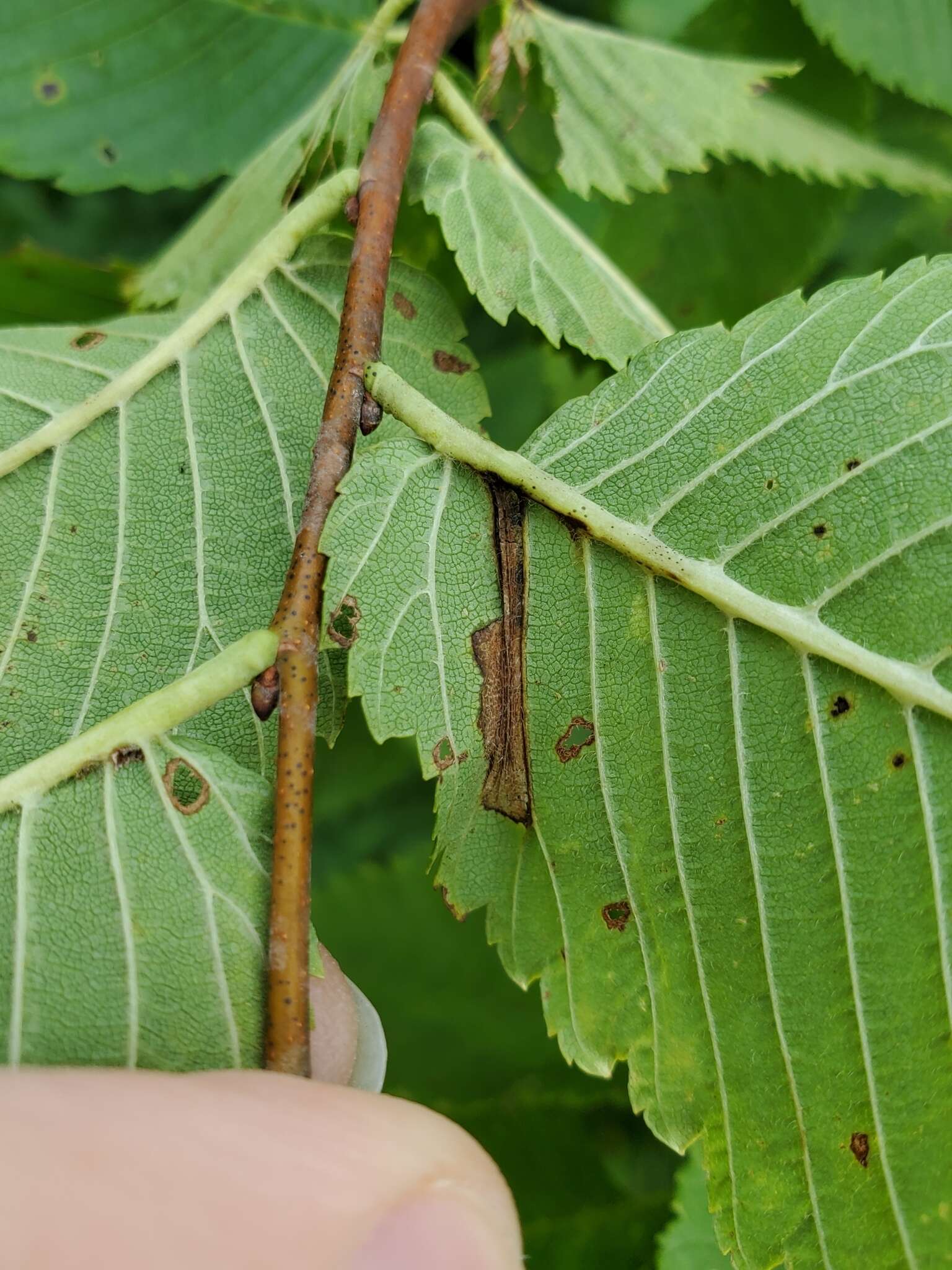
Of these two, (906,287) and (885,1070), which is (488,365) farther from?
(885,1070)

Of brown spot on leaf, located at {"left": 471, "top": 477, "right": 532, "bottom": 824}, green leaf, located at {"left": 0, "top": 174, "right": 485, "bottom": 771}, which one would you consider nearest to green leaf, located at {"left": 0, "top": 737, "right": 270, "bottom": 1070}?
green leaf, located at {"left": 0, "top": 174, "right": 485, "bottom": 771}

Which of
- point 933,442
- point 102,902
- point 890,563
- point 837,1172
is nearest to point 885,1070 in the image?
point 837,1172

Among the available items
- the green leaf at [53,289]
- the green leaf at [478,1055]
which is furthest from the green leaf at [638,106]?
the green leaf at [478,1055]

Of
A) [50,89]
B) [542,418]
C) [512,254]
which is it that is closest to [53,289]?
[50,89]

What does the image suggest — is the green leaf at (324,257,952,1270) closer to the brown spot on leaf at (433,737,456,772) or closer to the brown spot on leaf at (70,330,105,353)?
the brown spot on leaf at (433,737,456,772)

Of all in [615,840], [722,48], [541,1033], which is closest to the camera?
[615,840]

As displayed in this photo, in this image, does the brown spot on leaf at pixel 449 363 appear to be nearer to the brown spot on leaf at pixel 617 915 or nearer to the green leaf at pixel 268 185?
the green leaf at pixel 268 185
